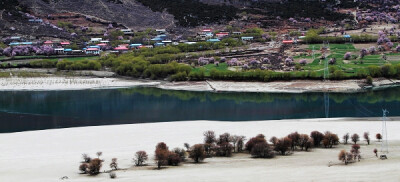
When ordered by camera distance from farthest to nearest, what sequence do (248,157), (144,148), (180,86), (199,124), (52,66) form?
(52,66), (180,86), (199,124), (144,148), (248,157)

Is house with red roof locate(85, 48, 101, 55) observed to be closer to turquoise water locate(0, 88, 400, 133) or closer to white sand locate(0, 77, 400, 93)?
white sand locate(0, 77, 400, 93)

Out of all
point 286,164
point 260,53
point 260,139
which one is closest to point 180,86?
point 260,53

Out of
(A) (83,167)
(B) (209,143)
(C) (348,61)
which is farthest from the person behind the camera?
(C) (348,61)

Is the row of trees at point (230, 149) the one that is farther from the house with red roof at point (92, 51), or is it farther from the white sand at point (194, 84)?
the house with red roof at point (92, 51)

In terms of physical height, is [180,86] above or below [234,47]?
below

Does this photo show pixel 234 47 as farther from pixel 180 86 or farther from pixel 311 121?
pixel 311 121

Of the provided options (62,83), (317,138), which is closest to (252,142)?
(317,138)

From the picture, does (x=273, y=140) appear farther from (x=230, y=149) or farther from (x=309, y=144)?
(x=230, y=149)
